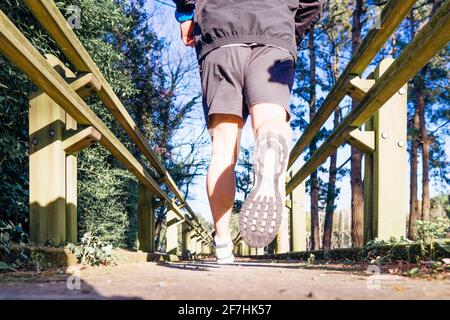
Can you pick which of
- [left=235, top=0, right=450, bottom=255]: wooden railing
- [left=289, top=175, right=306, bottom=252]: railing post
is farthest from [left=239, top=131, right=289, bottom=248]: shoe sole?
[left=289, top=175, right=306, bottom=252]: railing post

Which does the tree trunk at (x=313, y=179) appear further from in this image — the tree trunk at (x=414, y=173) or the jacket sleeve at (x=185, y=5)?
the jacket sleeve at (x=185, y=5)

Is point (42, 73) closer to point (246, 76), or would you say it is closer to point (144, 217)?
point (246, 76)

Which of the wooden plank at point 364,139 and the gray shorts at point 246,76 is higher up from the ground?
the gray shorts at point 246,76

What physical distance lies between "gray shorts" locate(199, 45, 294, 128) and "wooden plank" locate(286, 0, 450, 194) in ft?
1.38

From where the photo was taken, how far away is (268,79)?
6.70 ft

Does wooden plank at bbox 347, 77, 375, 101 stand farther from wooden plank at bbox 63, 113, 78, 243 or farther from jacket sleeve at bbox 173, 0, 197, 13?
wooden plank at bbox 63, 113, 78, 243

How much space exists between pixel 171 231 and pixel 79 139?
542 cm

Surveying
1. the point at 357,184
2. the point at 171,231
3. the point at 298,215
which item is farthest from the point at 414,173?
the point at 298,215

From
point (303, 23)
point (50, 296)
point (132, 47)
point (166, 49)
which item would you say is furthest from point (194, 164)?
point (50, 296)

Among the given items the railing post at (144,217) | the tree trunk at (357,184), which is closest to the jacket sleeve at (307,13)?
the railing post at (144,217)

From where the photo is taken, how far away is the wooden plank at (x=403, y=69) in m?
1.65
